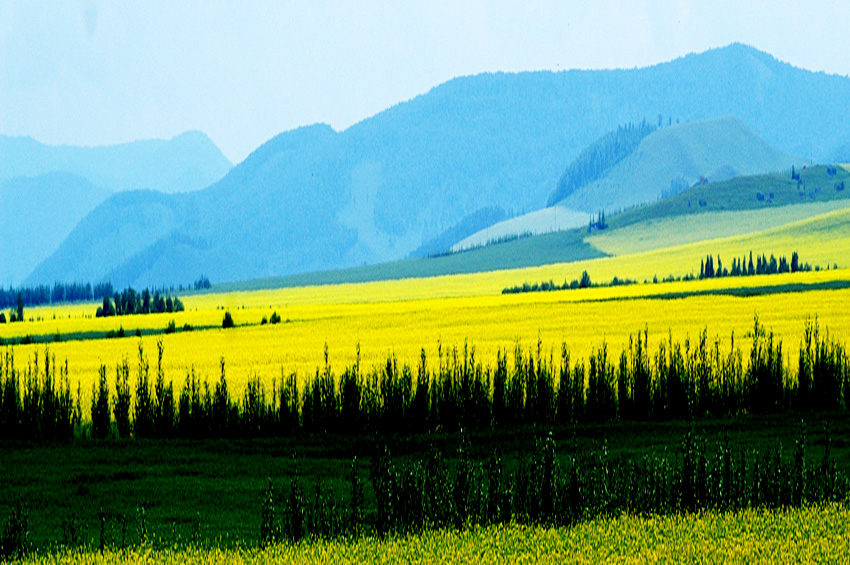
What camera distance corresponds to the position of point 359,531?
1550 centimetres

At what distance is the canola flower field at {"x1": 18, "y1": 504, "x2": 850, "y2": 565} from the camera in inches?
534

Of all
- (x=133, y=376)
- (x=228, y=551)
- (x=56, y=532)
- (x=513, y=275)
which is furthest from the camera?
(x=513, y=275)

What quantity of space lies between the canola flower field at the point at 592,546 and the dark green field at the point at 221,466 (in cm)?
135

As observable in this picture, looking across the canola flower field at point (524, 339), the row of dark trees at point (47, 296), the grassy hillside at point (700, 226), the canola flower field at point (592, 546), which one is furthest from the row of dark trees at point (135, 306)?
the grassy hillside at point (700, 226)

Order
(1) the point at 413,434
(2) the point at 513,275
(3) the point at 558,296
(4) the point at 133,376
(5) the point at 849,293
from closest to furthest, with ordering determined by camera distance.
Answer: (1) the point at 413,434 < (4) the point at 133,376 < (5) the point at 849,293 < (3) the point at 558,296 < (2) the point at 513,275

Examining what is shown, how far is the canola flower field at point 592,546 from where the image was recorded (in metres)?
13.6

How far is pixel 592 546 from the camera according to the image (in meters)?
14.1

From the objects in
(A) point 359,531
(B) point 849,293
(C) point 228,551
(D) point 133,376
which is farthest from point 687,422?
(B) point 849,293

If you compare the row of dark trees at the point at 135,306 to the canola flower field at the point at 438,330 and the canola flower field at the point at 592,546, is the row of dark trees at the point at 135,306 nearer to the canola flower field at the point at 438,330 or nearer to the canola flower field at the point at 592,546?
the canola flower field at the point at 438,330

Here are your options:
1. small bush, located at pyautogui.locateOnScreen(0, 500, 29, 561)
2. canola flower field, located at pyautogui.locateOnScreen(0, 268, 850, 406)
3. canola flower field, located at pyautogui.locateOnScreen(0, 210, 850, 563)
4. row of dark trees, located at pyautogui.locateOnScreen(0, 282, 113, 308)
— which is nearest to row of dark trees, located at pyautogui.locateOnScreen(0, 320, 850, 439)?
canola flower field, located at pyautogui.locateOnScreen(0, 210, 850, 563)

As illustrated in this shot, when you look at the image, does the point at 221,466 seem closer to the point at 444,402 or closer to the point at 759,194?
the point at 444,402

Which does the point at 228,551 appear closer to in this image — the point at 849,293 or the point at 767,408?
the point at 767,408

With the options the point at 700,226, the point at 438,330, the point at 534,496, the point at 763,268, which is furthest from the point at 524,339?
the point at 700,226

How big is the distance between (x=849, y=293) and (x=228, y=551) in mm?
51930
